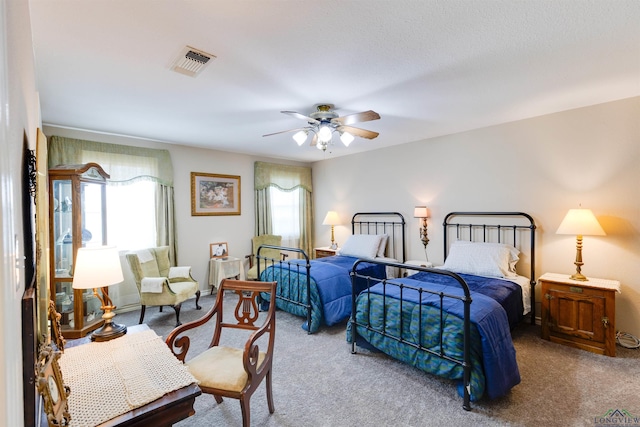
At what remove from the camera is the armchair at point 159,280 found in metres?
3.58

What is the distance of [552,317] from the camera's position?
10.0 feet

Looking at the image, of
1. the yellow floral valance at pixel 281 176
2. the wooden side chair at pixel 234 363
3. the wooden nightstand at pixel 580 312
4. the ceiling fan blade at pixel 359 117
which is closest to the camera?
the wooden side chair at pixel 234 363

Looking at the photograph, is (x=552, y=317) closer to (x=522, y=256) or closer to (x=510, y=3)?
(x=522, y=256)

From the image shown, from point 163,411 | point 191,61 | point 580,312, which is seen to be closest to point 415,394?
point 163,411

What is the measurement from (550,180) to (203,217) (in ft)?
16.0

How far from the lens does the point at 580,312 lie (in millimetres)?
2900

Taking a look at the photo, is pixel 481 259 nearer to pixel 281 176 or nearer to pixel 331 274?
pixel 331 274

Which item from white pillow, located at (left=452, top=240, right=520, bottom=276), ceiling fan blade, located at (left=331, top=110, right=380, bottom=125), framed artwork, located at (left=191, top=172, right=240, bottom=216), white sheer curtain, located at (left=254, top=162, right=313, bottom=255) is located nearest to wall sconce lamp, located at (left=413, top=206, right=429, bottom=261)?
white pillow, located at (left=452, top=240, right=520, bottom=276)

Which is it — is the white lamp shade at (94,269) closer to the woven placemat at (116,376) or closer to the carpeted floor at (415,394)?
the woven placemat at (116,376)

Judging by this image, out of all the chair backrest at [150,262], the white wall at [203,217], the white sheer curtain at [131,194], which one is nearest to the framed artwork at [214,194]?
the white wall at [203,217]

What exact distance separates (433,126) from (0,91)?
401 centimetres

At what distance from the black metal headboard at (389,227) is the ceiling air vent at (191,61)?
3664 millimetres

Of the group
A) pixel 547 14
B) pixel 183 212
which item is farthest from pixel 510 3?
pixel 183 212

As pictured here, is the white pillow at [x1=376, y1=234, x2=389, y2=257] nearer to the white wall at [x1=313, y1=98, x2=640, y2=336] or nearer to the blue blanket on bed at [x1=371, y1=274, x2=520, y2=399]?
the white wall at [x1=313, y1=98, x2=640, y2=336]
